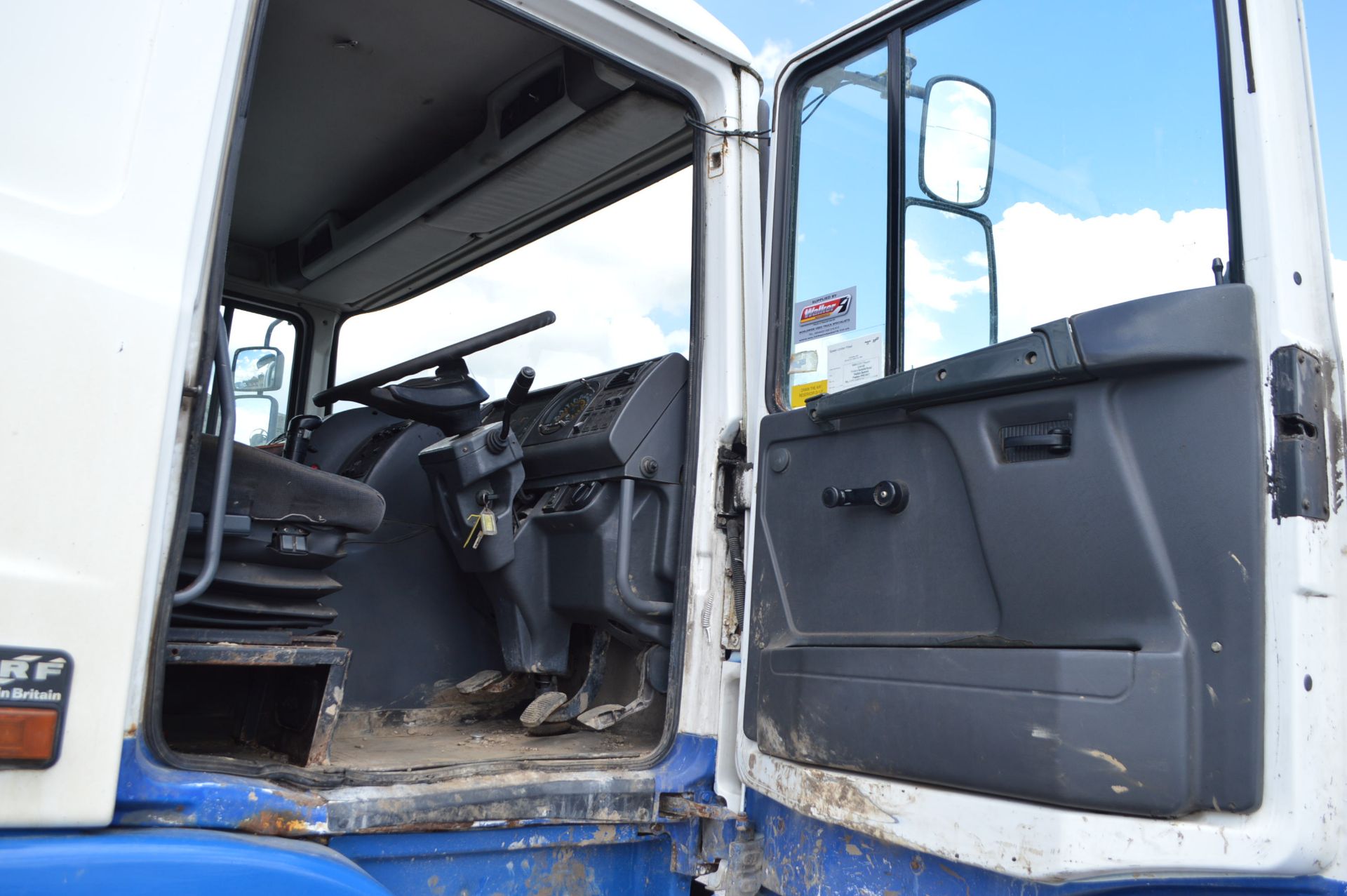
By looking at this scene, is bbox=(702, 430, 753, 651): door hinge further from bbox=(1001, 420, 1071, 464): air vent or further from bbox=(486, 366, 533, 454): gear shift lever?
bbox=(1001, 420, 1071, 464): air vent

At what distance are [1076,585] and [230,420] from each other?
47.6 inches

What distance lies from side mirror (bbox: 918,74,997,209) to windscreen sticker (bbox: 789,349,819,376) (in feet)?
1.14

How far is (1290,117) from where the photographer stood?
4.31 ft

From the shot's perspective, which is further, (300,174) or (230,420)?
(300,174)

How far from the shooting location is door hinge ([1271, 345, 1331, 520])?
3.93ft

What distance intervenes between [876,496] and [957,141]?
0.61m

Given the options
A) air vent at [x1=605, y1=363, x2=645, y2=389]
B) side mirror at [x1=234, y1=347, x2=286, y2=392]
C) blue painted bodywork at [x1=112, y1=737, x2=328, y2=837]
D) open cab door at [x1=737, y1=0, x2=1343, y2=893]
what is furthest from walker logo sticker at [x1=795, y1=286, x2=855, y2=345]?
side mirror at [x1=234, y1=347, x2=286, y2=392]

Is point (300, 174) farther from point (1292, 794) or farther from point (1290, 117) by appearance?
point (1292, 794)

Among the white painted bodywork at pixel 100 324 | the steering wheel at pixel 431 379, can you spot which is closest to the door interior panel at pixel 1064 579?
the steering wheel at pixel 431 379

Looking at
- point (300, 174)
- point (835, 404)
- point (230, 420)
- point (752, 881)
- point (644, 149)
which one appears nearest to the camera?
point (230, 420)

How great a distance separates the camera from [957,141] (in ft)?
5.52

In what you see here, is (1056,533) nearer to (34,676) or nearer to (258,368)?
(34,676)

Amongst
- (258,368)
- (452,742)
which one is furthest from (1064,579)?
(258,368)

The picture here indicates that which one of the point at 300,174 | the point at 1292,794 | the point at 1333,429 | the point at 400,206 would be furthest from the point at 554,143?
the point at 1292,794
